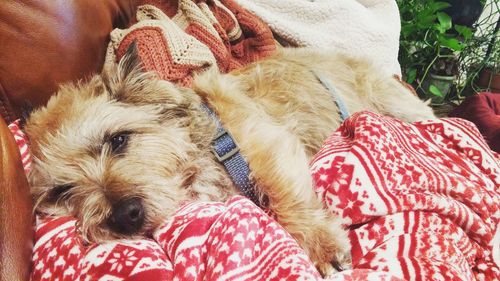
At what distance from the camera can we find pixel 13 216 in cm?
95

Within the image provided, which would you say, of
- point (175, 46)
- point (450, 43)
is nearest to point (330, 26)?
point (175, 46)

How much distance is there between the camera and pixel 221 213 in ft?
3.57

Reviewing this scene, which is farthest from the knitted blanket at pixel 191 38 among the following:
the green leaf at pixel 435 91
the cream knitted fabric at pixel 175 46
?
the green leaf at pixel 435 91

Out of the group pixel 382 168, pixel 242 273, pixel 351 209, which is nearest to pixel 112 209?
pixel 242 273

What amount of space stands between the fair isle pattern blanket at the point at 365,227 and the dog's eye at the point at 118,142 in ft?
0.88

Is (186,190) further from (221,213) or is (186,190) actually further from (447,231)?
(447,231)

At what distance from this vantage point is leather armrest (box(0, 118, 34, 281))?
2.83ft

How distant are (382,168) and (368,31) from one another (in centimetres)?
Result: 141

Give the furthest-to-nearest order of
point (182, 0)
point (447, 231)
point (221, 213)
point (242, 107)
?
point (182, 0) → point (242, 107) → point (447, 231) → point (221, 213)

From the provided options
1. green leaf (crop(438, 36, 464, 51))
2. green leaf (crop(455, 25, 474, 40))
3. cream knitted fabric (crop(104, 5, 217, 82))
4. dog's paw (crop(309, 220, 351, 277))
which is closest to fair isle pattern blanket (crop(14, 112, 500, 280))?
dog's paw (crop(309, 220, 351, 277))

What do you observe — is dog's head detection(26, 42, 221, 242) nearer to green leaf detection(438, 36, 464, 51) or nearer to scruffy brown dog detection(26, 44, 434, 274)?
scruffy brown dog detection(26, 44, 434, 274)

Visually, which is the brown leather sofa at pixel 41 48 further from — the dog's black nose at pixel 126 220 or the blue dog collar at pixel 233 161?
the blue dog collar at pixel 233 161

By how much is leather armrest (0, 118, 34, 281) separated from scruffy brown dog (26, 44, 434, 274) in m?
0.16

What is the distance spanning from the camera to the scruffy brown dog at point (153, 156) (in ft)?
3.95
